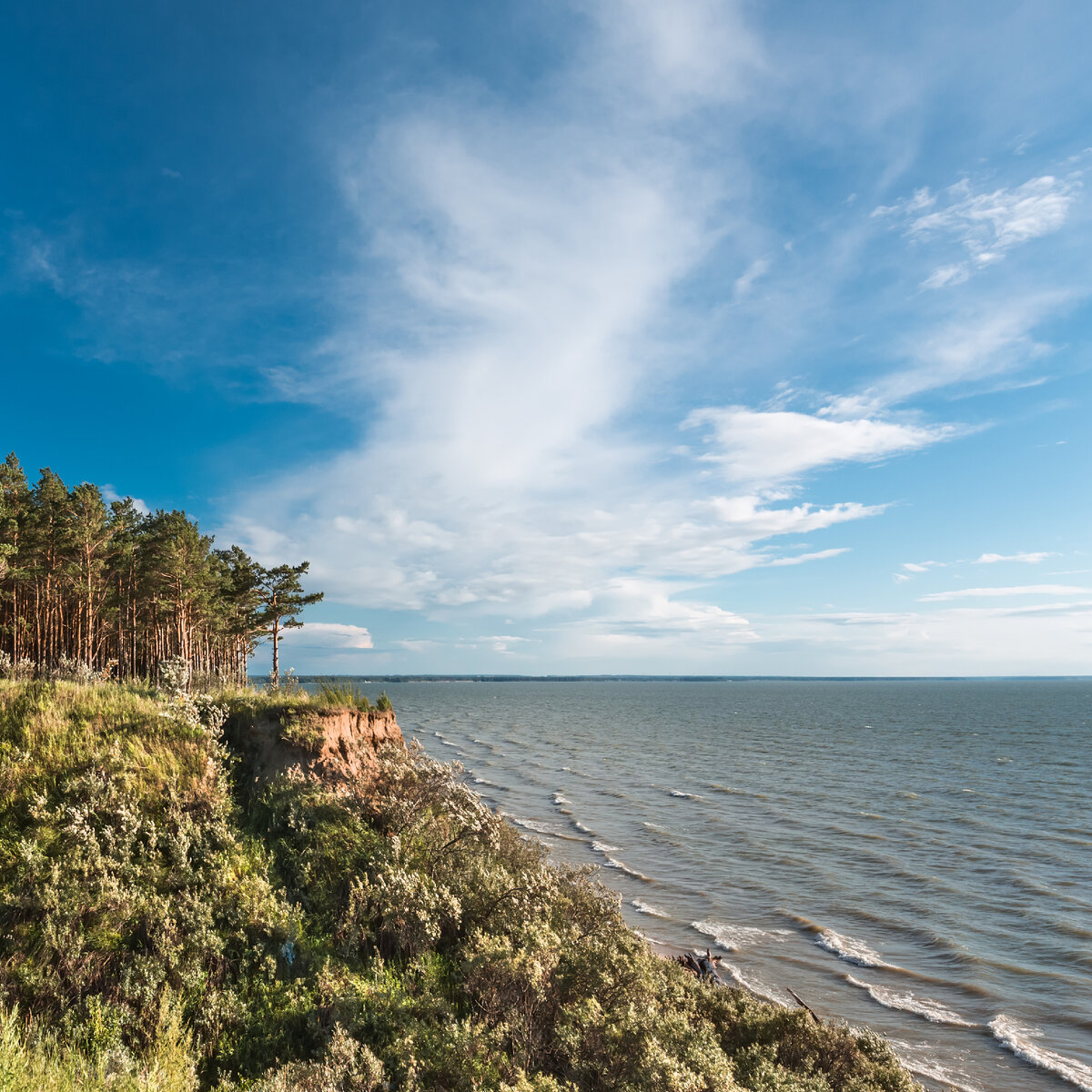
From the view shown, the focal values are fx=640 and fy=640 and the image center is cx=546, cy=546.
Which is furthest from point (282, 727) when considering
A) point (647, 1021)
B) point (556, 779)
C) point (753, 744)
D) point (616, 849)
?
point (753, 744)

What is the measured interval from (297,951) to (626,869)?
1845 centimetres

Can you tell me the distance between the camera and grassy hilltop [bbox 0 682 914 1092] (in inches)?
299

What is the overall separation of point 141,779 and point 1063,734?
9729 centimetres

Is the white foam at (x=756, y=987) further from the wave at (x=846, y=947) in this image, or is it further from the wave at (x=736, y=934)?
the wave at (x=846, y=947)

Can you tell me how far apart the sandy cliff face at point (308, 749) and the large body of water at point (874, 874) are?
10595 mm

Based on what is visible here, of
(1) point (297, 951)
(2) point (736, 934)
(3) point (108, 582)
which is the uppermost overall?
(3) point (108, 582)

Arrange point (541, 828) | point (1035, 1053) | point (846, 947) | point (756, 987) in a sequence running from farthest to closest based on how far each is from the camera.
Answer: point (541, 828) → point (846, 947) → point (756, 987) → point (1035, 1053)

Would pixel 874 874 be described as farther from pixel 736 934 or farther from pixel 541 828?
pixel 541 828

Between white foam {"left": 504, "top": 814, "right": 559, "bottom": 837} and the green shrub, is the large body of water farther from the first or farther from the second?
the green shrub

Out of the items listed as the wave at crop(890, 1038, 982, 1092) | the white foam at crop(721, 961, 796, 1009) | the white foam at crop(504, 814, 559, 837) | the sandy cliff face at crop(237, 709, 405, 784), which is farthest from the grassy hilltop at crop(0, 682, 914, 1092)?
the white foam at crop(504, 814, 559, 837)

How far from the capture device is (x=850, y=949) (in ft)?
61.8

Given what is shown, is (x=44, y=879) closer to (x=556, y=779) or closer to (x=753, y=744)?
(x=556, y=779)

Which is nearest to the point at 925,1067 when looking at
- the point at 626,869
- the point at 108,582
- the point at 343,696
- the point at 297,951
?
the point at 626,869

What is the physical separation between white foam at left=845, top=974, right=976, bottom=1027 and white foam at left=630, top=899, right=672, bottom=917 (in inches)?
236
